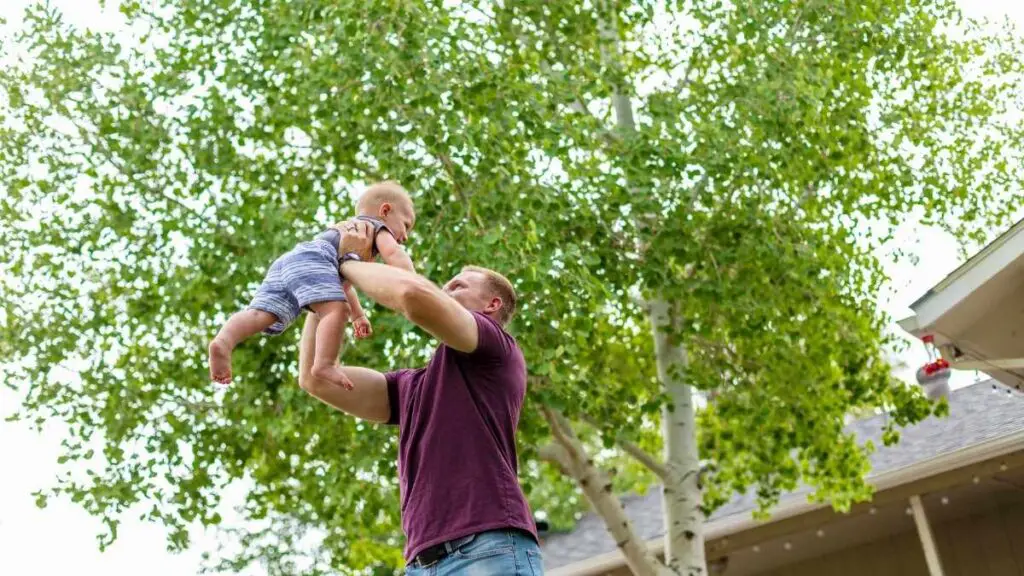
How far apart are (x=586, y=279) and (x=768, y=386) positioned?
369 centimetres

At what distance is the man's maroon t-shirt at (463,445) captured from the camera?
9.98 ft

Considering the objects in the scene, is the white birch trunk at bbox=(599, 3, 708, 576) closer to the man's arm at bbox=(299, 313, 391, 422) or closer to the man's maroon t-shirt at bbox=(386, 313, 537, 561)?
the man's arm at bbox=(299, 313, 391, 422)

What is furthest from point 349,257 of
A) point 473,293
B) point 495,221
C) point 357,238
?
point 495,221

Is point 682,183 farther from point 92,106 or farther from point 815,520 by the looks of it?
point 92,106

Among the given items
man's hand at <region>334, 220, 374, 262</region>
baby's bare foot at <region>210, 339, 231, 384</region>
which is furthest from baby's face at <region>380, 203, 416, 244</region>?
baby's bare foot at <region>210, 339, 231, 384</region>

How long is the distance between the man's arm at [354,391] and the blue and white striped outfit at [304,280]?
4.2 inches

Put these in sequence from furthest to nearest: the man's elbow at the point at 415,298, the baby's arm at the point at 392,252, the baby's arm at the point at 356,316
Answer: the baby's arm at the point at 356,316 < the baby's arm at the point at 392,252 < the man's elbow at the point at 415,298

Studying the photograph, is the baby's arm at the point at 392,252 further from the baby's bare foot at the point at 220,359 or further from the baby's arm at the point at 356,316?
the baby's bare foot at the point at 220,359

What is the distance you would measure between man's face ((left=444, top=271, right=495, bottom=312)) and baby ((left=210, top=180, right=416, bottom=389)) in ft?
0.71

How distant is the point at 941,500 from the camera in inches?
527

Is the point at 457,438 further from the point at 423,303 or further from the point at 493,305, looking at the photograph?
the point at 493,305

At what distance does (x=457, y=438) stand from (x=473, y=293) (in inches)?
20.9

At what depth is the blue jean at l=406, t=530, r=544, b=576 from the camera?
2990 millimetres

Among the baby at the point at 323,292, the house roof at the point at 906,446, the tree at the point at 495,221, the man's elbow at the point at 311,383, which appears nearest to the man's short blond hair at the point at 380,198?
the baby at the point at 323,292
